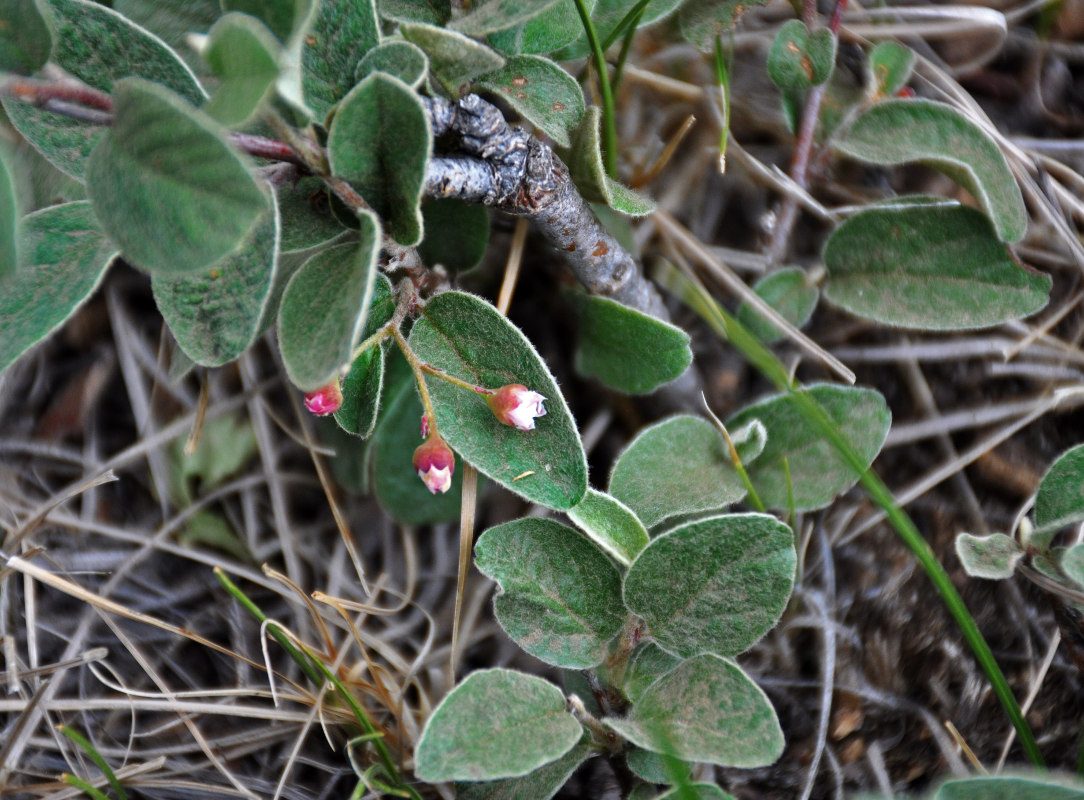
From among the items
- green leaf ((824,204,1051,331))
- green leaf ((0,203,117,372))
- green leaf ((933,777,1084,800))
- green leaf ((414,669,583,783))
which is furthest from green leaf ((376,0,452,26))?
green leaf ((933,777,1084,800))

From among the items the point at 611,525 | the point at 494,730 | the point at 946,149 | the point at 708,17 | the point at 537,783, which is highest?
the point at 708,17

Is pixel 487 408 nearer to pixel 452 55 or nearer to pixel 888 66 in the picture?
pixel 452 55

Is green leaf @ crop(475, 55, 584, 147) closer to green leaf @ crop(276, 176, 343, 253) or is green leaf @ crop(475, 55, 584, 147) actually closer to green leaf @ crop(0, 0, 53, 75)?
green leaf @ crop(276, 176, 343, 253)

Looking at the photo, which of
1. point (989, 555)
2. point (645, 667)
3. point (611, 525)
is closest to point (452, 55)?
point (611, 525)

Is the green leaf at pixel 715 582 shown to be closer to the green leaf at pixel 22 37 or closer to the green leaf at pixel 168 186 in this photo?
the green leaf at pixel 168 186

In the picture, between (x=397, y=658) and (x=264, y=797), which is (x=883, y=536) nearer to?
(x=397, y=658)

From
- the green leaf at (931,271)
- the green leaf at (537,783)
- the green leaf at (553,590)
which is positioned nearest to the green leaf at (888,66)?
the green leaf at (931,271)
